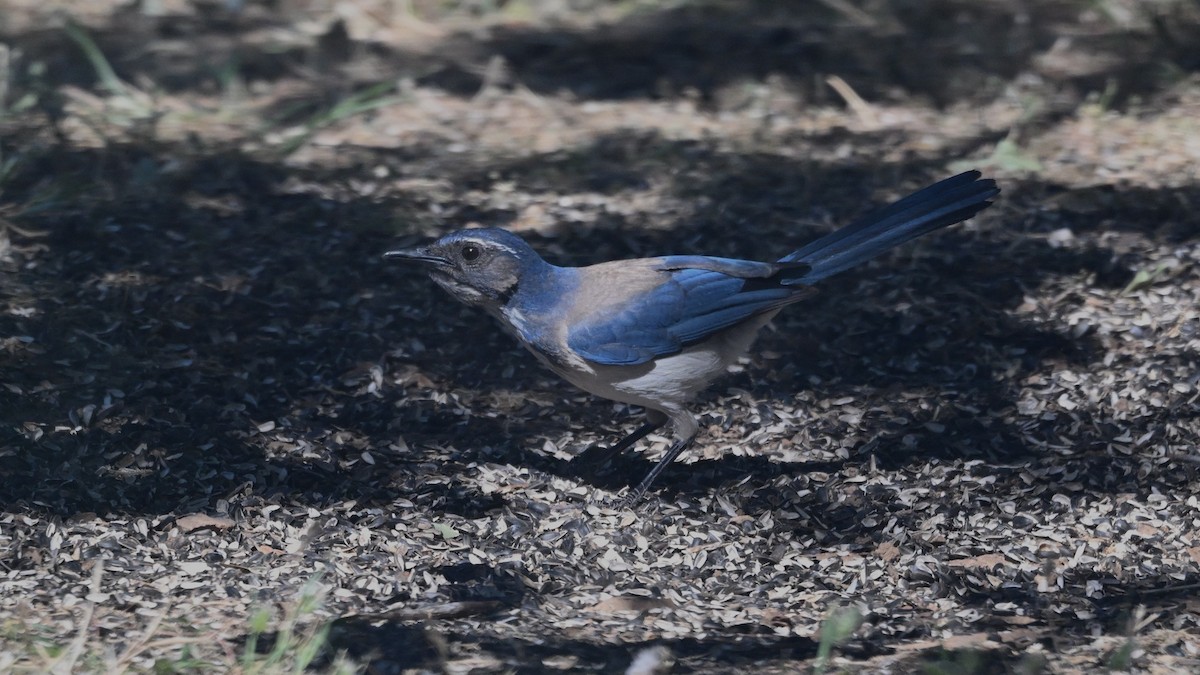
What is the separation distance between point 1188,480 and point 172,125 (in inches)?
198

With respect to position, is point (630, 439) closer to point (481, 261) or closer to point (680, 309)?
point (680, 309)

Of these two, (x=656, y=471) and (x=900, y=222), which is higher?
(x=900, y=222)

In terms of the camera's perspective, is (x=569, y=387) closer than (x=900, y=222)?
No

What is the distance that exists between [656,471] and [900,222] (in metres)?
1.14

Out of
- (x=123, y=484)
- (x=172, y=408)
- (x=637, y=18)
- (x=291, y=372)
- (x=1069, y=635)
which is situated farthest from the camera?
(x=637, y=18)

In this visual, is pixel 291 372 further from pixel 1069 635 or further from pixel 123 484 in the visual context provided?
pixel 1069 635

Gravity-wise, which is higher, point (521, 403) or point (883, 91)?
point (883, 91)

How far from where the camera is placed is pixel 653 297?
14.7 ft

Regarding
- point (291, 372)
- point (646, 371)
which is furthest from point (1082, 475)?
point (291, 372)

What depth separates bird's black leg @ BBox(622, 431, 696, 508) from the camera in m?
4.49

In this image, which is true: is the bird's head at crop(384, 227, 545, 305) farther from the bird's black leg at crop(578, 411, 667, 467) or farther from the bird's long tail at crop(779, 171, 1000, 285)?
the bird's long tail at crop(779, 171, 1000, 285)

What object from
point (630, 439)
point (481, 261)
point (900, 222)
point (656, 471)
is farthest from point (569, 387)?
point (900, 222)

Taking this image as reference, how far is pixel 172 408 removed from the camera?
474 centimetres

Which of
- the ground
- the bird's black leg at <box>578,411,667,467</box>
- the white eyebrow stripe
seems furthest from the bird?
the ground
